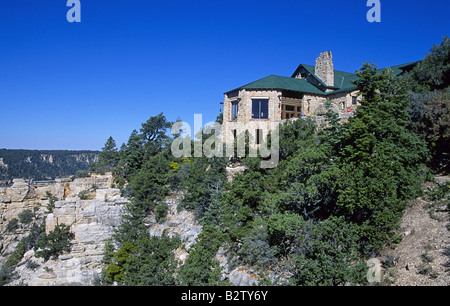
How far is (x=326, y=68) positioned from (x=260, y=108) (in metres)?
8.30

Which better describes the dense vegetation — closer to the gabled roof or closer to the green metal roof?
the green metal roof

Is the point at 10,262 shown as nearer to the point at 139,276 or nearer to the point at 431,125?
the point at 139,276

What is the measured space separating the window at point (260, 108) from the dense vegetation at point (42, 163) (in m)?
86.3

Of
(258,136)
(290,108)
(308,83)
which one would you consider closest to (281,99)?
(290,108)

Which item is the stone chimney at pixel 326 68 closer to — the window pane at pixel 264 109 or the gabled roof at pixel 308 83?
the gabled roof at pixel 308 83

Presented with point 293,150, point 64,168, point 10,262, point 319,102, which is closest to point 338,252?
point 293,150

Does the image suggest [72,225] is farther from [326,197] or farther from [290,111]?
[326,197]

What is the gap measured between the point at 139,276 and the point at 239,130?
16.2 metres

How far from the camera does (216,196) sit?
75.3 ft

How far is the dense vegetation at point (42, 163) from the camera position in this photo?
99.1 meters

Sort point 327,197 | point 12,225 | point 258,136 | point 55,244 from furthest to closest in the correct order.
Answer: point 12,225
point 55,244
point 258,136
point 327,197

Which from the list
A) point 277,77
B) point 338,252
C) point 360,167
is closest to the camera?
point 338,252

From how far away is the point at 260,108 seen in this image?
29.1 meters

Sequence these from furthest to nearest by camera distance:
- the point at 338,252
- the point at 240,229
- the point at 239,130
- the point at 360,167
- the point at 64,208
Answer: the point at 64,208
the point at 239,130
the point at 240,229
the point at 360,167
the point at 338,252
